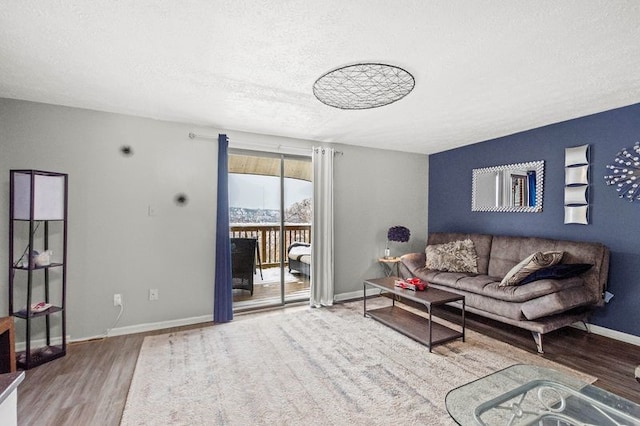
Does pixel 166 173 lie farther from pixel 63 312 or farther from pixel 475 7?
pixel 475 7

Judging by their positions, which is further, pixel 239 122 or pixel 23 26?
pixel 239 122

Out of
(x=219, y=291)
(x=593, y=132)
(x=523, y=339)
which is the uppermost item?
(x=593, y=132)

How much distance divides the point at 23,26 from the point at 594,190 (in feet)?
Answer: 16.2

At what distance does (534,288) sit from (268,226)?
3148 mm

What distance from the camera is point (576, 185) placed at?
3293 mm

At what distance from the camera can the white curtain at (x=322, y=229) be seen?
413 centimetres

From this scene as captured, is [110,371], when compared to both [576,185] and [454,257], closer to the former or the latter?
[454,257]

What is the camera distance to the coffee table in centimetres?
280

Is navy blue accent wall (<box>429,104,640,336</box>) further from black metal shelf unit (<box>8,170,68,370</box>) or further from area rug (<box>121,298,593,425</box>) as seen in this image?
black metal shelf unit (<box>8,170,68,370</box>)

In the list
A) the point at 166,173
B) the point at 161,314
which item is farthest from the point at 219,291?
the point at 166,173

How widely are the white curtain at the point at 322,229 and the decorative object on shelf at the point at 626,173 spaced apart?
10.1ft

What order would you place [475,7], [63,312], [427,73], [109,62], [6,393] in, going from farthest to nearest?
[63,312] → [427,73] → [109,62] → [475,7] → [6,393]

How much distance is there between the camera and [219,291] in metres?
3.50

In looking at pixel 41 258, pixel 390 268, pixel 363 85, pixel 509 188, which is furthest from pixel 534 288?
pixel 41 258
